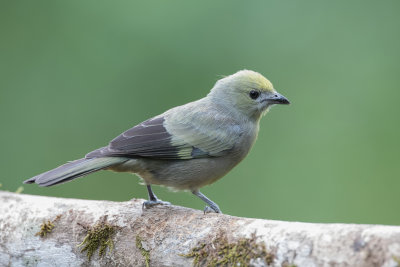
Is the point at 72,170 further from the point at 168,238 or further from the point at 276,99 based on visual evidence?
the point at 276,99

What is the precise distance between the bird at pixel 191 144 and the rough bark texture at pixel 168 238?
1.02ft

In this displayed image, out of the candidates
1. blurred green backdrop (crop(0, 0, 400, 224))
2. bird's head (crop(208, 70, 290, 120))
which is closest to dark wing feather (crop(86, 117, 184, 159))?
bird's head (crop(208, 70, 290, 120))

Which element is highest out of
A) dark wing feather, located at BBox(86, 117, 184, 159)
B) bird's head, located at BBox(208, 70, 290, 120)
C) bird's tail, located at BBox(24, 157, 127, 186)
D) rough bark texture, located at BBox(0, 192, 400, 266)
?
bird's head, located at BBox(208, 70, 290, 120)

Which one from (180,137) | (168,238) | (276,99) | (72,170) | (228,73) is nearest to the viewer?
(168,238)

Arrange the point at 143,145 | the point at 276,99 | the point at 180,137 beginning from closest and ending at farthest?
the point at 143,145, the point at 180,137, the point at 276,99

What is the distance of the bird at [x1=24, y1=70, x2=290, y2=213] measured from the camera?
4836 millimetres

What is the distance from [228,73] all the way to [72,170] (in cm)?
323

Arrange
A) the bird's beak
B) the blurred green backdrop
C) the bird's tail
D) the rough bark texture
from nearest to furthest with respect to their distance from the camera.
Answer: the rough bark texture, the bird's tail, the bird's beak, the blurred green backdrop

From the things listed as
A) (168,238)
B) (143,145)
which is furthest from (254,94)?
(168,238)

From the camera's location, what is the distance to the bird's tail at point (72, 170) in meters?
4.44

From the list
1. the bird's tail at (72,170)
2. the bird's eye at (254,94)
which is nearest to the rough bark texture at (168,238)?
the bird's tail at (72,170)

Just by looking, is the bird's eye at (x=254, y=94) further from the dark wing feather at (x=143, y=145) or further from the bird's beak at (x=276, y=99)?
the dark wing feather at (x=143, y=145)

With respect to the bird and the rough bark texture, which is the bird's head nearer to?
the bird

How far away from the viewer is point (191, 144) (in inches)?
203
